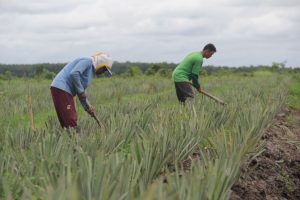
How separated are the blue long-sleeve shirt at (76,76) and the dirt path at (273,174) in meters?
2.05

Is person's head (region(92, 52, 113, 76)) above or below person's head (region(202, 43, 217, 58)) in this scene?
below

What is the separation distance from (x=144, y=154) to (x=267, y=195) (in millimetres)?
1177

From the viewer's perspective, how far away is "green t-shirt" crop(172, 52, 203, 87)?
8.52 meters

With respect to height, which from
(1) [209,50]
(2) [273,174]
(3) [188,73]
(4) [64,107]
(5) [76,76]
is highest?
(1) [209,50]

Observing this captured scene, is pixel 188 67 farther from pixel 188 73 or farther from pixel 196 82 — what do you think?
pixel 196 82

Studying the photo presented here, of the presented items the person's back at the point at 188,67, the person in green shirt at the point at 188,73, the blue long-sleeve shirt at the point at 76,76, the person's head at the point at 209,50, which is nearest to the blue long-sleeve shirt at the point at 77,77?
the blue long-sleeve shirt at the point at 76,76

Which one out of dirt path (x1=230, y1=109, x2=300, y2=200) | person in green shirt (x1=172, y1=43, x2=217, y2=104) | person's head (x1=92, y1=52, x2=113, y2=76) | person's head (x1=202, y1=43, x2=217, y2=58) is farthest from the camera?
person in green shirt (x1=172, y1=43, x2=217, y2=104)

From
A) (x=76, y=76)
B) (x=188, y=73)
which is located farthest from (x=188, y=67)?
(x=76, y=76)

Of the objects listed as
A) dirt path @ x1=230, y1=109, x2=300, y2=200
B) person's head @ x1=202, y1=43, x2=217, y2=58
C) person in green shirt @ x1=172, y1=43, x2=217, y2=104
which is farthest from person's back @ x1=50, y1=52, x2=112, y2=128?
person in green shirt @ x1=172, y1=43, x2=217, y2=104

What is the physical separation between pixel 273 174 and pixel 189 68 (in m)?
4.13

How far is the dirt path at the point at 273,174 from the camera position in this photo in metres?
4.08

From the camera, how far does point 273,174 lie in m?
4.83

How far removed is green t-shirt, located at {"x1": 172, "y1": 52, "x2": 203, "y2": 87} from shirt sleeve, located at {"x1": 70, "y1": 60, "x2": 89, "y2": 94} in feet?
9.49

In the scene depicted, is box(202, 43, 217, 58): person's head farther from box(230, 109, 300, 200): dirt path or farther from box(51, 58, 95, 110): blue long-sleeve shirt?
box(51, 58, 95, 110): blue long-sleeve shirt
